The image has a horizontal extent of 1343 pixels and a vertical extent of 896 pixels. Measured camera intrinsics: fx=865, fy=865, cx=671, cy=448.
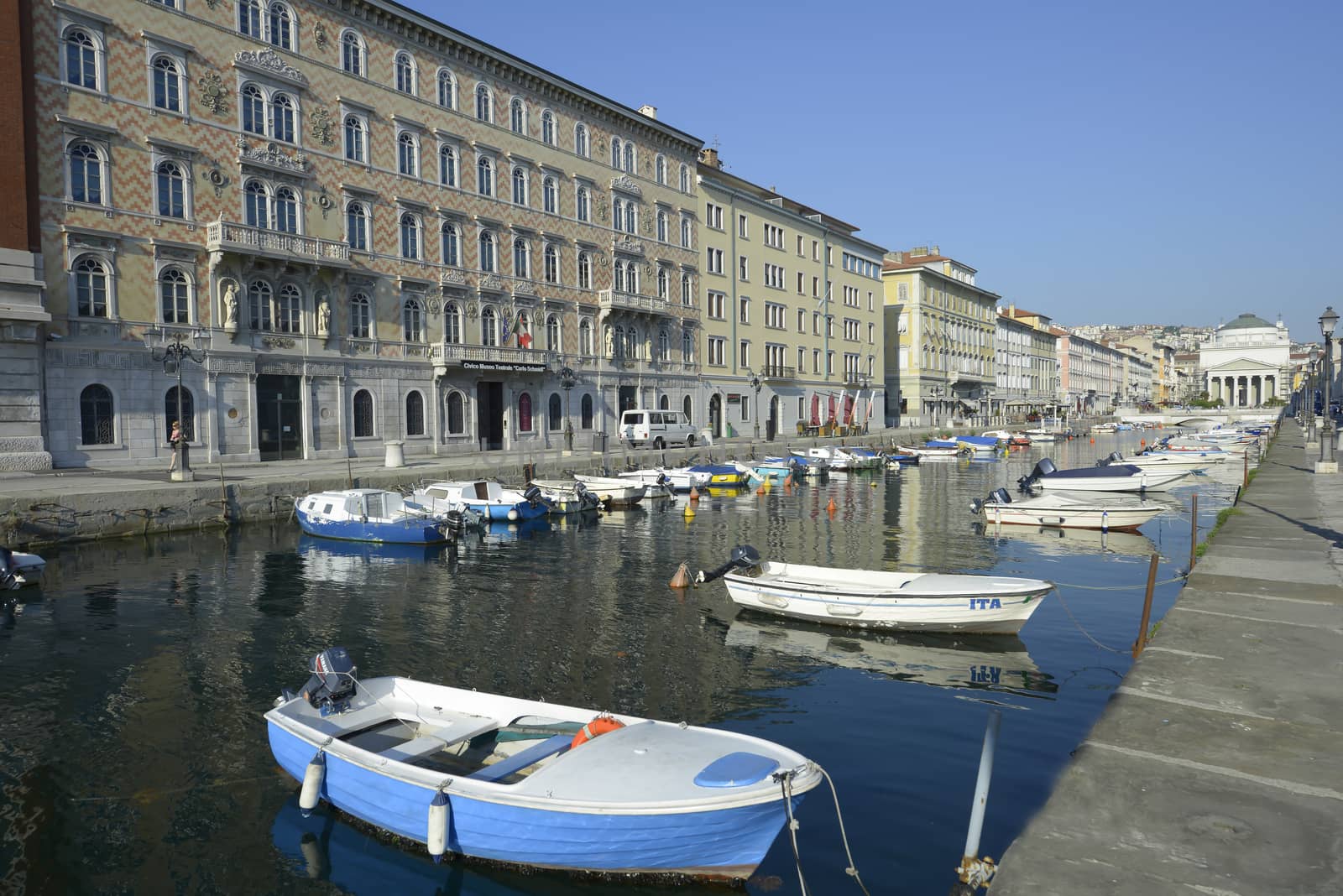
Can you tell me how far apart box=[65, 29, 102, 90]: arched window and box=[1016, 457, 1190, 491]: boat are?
41336 millimetres

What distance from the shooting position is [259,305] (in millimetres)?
39375

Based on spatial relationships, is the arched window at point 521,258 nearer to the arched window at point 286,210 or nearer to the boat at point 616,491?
the arched window at point 286,210

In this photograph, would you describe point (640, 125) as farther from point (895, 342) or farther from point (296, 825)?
point (296, 825)

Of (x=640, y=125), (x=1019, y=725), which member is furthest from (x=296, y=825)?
(x=640, y=125)

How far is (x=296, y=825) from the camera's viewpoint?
9344 millimetres

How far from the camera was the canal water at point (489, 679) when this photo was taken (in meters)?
8.71

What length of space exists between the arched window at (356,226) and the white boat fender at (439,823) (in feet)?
130

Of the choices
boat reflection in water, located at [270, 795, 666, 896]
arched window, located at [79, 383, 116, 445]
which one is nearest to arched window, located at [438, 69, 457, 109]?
arched window, located at [79, 383, 116, 445]

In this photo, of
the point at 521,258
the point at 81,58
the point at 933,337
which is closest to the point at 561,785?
the point at 81,58

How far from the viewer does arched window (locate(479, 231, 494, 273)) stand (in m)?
50.0

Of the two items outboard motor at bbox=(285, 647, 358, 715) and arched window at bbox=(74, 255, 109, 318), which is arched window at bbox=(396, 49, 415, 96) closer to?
arched window at bbox=(74, 255, 109, 318)

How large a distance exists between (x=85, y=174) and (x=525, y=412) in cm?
2528

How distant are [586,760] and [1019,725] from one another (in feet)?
22.5

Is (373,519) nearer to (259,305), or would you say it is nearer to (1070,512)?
(259,305)
